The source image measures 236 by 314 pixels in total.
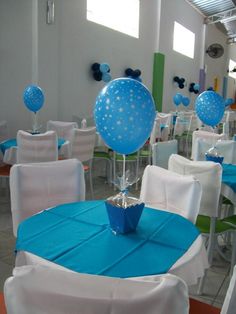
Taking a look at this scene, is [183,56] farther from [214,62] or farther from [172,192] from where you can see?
[172,192]

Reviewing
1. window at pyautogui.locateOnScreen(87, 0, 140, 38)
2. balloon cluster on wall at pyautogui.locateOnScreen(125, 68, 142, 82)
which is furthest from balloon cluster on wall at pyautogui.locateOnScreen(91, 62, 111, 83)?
balloon cluster on wall at pyautogui.locateOnScreen(125, 68, 142, 82)

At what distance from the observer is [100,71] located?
7.07 metres

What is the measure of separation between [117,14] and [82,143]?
4.94 meters

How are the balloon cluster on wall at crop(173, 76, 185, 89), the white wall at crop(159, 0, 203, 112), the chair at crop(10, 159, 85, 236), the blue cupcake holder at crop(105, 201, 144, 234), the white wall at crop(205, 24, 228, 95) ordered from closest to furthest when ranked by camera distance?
the blue cupcake holder at crop(105, 201, 144, 234) → the chair at crop(10, 159, 85, 236) → the white wall at crop(159, 0, 203, 112) → the balloon cluster on wall at crop(173, 76, 185, 89) → the white wall at crop(205, 24, 228, 95)

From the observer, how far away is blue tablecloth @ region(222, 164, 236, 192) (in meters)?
2.55

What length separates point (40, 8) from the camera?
17.9 feet

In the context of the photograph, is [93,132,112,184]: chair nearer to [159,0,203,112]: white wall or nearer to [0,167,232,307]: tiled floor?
[0,167,232,307]: tiled floor

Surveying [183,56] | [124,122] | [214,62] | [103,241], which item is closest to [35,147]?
[124,122]

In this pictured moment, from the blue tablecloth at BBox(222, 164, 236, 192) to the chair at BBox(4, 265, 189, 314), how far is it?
1920 millimetres

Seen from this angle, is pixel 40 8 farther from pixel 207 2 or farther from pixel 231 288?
pixel 207 2

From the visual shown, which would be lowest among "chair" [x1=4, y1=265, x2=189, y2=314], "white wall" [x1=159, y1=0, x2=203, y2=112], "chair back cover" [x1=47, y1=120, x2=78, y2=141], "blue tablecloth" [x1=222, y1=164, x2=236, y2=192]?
"blue tablecloth" [x1=222, y1=164, x2=236, y2=192]

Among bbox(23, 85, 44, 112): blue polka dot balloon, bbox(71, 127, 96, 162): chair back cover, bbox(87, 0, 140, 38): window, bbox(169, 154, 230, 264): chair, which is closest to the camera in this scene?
bbox(169, 154, 230, 264): chair

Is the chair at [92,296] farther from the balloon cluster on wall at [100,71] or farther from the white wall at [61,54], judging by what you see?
the balloon cluster on wall at [100,71]

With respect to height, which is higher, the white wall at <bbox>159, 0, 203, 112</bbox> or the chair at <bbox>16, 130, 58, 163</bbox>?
the white wall at <bbox>159, 0, 203, 112</bbox>
